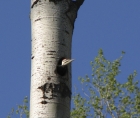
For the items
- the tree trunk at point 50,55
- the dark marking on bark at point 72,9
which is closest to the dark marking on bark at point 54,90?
the tree trunk at point 50,55

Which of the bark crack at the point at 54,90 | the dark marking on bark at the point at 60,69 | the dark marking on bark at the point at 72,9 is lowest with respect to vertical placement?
the bark crack at the point at 54,90

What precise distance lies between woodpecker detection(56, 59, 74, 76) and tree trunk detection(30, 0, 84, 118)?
2 cm

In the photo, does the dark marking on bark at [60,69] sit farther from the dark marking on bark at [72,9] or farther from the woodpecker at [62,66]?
the dark marking on bark at [72,9]

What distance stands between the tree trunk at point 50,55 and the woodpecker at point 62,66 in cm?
2

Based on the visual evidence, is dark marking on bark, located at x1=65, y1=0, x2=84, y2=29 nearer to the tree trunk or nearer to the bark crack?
the tree trunk

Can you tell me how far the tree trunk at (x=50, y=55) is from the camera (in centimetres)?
285

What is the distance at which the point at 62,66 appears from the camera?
2.94 meters

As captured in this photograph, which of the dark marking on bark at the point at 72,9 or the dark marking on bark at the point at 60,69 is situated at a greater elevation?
the dark marking on bark at the point at 72,9

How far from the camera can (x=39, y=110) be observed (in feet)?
9.27

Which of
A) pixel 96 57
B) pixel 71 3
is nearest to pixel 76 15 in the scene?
pixel 71 3

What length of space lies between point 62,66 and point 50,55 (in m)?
0.09

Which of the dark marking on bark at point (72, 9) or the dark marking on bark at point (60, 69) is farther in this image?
the dark marking on bark at point (72, 9)

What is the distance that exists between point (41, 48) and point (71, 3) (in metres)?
0.44

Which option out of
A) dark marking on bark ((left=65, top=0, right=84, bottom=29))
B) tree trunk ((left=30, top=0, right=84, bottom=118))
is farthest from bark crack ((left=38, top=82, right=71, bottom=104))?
dark marking on bark ((left=65, top=0, right=84, bottom=29))
